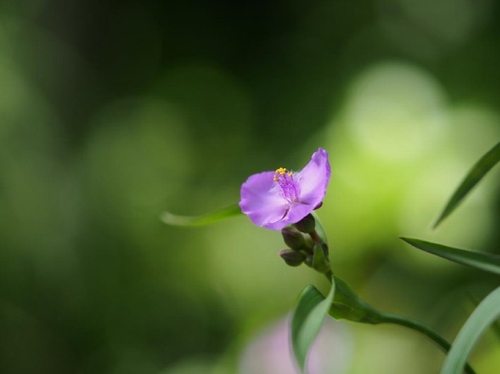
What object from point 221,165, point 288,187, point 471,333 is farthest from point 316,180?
point 221,165

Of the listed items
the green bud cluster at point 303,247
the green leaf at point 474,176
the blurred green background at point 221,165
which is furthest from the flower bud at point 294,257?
the blurred green background at point 221,165

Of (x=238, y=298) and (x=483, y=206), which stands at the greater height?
(x=483, y=206)

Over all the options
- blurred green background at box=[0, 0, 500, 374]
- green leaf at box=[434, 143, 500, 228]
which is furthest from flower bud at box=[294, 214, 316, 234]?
blurred green background at box=[0, 0, 500, 374]

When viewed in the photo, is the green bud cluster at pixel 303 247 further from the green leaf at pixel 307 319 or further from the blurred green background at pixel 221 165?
the blurred green background at pixel 221 165

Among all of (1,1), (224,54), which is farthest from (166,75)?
(1,1)

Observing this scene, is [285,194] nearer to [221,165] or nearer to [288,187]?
[288,187]

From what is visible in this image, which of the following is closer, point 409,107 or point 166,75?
point 409,107

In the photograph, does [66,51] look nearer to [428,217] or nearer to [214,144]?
[214,144]
